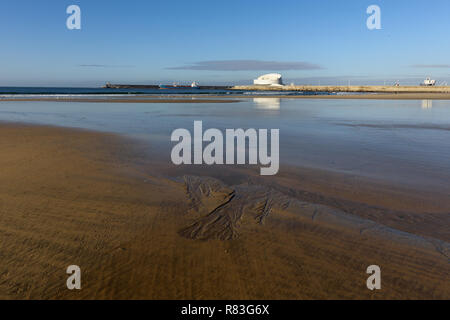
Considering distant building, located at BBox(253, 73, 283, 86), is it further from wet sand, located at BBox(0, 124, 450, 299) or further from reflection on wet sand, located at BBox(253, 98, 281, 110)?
wet sand, located at BBox(0, 124, 450, 299)

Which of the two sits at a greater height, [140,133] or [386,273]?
[140,133]

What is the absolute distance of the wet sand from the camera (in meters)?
3.13

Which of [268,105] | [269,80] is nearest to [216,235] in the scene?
[268,105]

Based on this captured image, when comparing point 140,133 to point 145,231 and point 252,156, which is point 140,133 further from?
point 145,231

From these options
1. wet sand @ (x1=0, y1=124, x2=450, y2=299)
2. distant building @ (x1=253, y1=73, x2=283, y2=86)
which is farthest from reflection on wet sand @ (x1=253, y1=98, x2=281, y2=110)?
distant building @ (x1=253, y1=73, x2=283, y2=86)

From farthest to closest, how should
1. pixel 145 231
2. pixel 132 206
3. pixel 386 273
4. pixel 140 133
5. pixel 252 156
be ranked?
pixel 140 133 < pixel 252 156 < pixel 132 206 < pixel 145 231 < pixel 386 273

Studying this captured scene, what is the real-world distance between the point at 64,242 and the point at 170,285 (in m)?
1.76

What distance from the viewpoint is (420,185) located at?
243 inches

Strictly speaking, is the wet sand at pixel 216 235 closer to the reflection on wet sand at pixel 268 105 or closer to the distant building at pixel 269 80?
the reflection on wet sand at pixel 268 105

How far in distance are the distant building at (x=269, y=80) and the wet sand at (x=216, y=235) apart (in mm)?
172589

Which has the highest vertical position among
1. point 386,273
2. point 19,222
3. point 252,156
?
point 252,156

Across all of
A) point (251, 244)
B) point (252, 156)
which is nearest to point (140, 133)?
point (252, 156)

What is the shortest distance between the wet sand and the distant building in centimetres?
17259

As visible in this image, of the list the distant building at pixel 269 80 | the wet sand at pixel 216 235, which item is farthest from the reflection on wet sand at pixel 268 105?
the distant building at pixel 269 80
